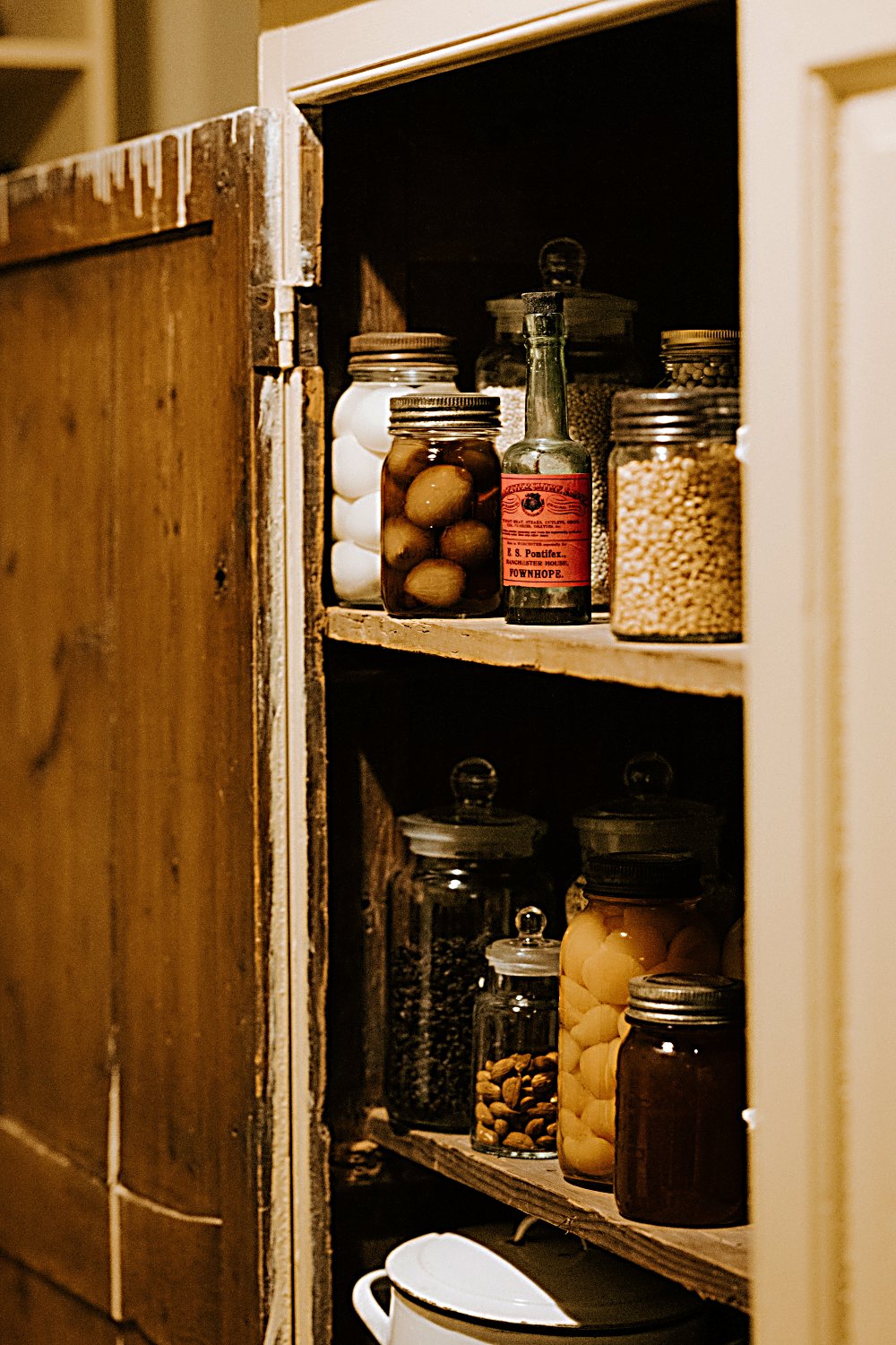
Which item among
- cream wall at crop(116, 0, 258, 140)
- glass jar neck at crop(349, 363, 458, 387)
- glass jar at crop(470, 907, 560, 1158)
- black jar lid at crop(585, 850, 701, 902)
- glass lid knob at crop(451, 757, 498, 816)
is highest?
cream wall at crop(116, 0, 258, 140)

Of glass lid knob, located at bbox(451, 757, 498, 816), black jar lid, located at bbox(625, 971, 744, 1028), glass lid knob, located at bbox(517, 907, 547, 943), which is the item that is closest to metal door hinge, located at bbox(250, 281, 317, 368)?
glass lid knob, located at bbox(451, 757, 498, 816)

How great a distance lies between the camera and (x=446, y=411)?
4.17 ft

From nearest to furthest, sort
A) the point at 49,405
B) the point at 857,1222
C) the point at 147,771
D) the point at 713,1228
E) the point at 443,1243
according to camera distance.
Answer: the point at 857,1222 < the point at 713,1228 < the point at 443,1243 < the point at 147,771 < the point at 49,405

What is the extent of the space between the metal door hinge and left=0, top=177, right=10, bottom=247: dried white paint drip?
442 mm

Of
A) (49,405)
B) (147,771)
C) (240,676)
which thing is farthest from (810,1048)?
(49,405)

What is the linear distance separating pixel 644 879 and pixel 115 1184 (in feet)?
2.14

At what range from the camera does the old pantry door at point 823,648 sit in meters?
0.87

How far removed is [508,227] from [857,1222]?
0.91 m

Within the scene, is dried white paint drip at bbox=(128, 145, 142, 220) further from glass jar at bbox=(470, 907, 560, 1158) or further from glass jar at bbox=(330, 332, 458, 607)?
glass jar at bbox=(470, 907, 560, 1158)

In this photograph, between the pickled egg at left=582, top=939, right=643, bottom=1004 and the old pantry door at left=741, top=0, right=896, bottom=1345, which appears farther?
the pickled egg at left=582, top=939, right=643, bottom=1004

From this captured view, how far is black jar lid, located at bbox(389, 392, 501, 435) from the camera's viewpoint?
1271mm

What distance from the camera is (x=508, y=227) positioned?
146cm

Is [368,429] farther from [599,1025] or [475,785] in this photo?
[599,1025]

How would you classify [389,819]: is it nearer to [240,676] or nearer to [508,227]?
[240,676]
